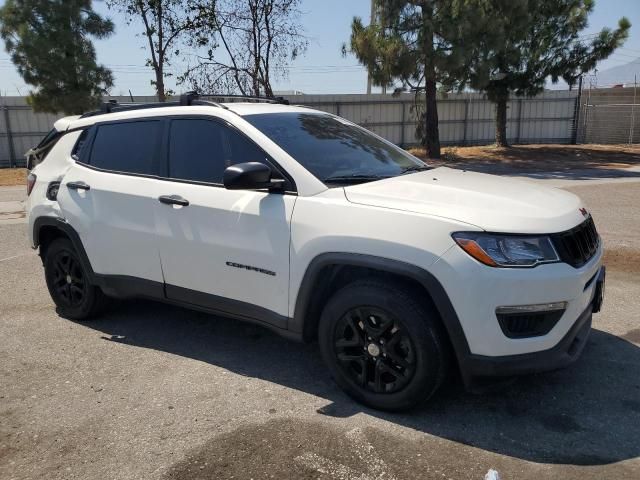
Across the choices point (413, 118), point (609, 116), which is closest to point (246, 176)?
point (413, 118)

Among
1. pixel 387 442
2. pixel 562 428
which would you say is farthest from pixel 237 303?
pixel 562 428

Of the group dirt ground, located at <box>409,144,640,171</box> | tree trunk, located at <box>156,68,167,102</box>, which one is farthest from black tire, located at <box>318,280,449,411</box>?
tree trunk, located at <box>156,68,167,102</box>

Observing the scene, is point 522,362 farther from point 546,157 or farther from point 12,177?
point 546,157

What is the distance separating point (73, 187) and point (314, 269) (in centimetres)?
250

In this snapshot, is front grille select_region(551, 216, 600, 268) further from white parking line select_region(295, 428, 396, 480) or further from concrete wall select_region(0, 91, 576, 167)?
concrete wall select_region(0, 91, 576, 167)

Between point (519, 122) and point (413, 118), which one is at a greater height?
point (413, 118)

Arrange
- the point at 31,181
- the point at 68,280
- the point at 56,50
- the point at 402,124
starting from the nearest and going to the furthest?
the point at 68,280
the point at 31,181
the point at 56,50
the point at 402,124

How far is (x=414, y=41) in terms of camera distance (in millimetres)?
19359

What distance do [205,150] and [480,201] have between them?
1.98m

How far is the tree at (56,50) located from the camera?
18516 mm

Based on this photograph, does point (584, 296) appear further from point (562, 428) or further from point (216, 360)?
point (216, 360)

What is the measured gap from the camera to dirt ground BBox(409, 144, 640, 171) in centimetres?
2161

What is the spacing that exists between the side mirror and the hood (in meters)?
0.52

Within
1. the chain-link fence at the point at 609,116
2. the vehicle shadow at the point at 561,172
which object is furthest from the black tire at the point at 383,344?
the chain-link fence at the point at 609,116
